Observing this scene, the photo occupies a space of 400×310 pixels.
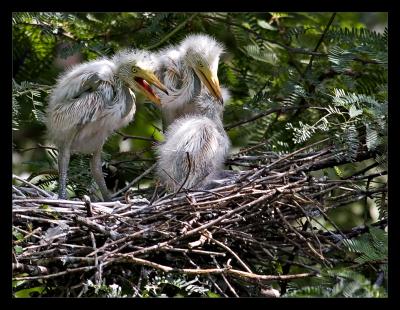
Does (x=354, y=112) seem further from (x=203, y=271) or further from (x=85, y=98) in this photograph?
(x=85, y=98)

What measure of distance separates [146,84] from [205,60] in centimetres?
41

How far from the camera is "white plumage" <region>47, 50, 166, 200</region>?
4.48 metres

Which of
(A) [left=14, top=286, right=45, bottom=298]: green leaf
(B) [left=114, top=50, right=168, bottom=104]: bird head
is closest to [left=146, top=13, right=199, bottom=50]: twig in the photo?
(B) [left=114, top=50, right=168, bottom=104]: bird head

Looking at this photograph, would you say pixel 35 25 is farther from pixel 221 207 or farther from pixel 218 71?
pixel 221 207

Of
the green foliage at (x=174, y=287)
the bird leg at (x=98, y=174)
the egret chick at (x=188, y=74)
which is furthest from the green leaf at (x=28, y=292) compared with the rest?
the egret chick at (x=188, y=74)

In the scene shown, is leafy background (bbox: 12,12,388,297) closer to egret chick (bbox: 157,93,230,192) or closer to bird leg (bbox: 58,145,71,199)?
bird leg (bbox: 58,145,71,199)

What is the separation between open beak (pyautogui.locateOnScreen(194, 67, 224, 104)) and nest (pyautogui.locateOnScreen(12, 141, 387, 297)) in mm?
656

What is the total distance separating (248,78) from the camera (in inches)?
218

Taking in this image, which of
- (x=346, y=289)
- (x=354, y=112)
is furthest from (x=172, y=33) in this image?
(x=346, y=289)

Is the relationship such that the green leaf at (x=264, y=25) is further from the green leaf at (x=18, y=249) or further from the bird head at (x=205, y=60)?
the green leaf at (x=18, y=249)

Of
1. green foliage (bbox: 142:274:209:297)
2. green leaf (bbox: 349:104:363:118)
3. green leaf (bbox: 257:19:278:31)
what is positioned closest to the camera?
green foliage (bbox: 142:274:209:297)

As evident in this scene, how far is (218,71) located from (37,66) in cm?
120

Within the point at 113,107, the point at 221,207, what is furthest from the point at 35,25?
the point at 221,207
